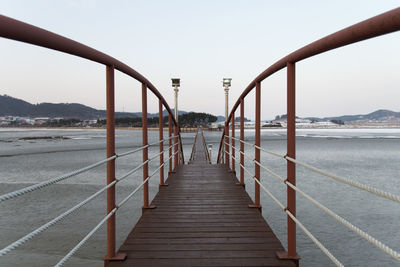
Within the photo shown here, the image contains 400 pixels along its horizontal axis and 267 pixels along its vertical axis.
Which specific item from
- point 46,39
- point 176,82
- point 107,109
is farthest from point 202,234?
point 176,82

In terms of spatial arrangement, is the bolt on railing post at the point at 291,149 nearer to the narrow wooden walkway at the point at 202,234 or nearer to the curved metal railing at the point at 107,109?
the narrow wooden walkway at the point at 202,234

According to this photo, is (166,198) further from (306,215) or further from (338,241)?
(306,215)

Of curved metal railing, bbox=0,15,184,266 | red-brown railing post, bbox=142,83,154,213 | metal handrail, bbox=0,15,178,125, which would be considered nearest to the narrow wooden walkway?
red-brown railing post, bbox=142,83,154,213

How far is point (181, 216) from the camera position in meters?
2.89

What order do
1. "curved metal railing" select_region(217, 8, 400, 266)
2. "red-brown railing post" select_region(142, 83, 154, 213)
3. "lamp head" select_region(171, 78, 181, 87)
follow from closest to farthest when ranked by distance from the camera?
"curved metal railing" select_region(217, 8, 400, 266), "red-brown railing post" select_region(142, 83, 154, 213), "lamp head" select_region(171, 78, 181, 87)

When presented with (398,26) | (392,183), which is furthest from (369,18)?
(392,183)

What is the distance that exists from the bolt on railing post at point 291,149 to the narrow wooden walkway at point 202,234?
16cm

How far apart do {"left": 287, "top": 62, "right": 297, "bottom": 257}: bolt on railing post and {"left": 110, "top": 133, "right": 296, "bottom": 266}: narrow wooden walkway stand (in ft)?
0.53

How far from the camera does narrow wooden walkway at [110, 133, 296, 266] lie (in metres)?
2.00

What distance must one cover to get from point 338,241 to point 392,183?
1006 centimetres

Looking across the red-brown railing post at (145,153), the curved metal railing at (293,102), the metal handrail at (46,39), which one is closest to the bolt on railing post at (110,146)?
the metal handrail at (46,39)

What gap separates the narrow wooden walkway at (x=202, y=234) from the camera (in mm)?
1996

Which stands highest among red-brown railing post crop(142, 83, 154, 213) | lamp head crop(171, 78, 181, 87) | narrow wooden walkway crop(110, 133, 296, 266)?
lamp head crop(171, 78, 181, 87)

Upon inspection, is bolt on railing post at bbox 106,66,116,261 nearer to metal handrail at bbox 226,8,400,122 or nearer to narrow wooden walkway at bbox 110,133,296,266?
narrow wooden walkway at bbox 110,133,296,266
